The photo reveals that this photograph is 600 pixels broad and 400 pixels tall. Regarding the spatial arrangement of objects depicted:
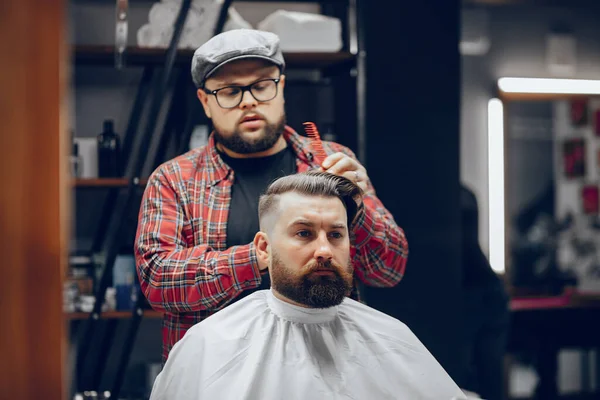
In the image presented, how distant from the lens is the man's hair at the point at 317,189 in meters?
1.83

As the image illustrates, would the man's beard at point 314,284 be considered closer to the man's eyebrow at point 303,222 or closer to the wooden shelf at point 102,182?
the man's eyebrow at point 303,222

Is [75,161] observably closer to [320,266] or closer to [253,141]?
[253,141]

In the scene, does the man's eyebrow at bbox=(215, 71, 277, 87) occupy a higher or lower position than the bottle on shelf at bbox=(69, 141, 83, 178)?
higher

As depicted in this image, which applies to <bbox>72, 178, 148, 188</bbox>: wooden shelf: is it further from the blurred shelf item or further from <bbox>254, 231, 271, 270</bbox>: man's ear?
<bbox>254, 231, 271, 270</bbox>: man's ear

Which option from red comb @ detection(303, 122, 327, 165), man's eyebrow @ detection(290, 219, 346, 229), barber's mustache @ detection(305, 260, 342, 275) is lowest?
barber's mustache @ detection(305, 260, 342, 275)

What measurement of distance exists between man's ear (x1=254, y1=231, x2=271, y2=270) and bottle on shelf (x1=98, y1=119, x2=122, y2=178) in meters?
1.02

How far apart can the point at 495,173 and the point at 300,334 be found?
2.52 meters

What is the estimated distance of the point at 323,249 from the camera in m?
1.78

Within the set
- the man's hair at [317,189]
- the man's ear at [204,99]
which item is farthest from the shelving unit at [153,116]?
the man's hair at [317,189]

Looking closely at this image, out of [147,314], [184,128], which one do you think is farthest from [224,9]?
[147,314]

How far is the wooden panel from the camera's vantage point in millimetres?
932

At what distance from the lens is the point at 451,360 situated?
2713 millimetres

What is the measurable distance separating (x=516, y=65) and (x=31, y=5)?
12.1ft

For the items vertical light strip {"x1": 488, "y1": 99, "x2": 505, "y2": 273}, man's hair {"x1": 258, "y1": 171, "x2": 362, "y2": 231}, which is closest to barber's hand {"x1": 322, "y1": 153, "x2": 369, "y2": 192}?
man's hair {"x1": 258, "y1": 171, "x2": 362, "y2": 231}
